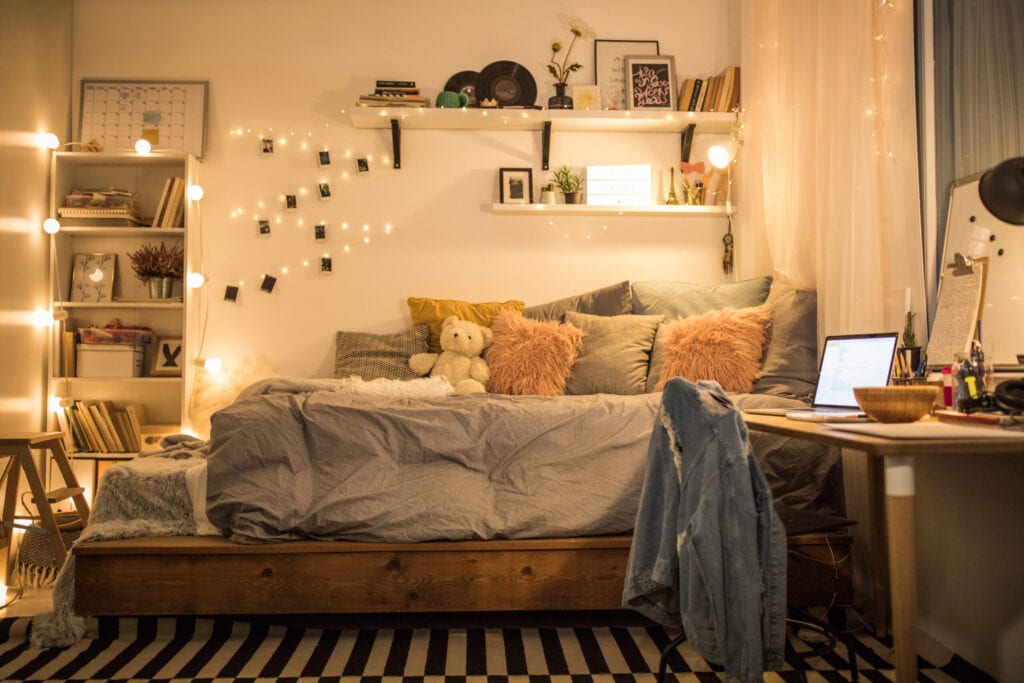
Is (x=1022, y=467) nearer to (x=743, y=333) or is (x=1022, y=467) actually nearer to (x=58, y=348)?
(x=743, y=333)

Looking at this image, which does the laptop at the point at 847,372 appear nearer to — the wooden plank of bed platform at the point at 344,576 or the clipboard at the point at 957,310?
the clipboard at the point at 957,310

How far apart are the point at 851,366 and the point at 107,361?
3.08 metres

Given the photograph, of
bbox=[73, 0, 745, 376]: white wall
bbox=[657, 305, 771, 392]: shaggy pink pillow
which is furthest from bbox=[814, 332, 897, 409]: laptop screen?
bbox=[73, 0, 745, 376]: white wall

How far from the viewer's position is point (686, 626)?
1.48m

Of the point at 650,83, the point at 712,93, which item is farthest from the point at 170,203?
the point at 712,93

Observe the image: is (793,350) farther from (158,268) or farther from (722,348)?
(158,268)

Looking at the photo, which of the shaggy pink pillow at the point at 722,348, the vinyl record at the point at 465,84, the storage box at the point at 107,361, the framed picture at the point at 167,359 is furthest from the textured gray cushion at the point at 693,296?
the storage box at the point at 107,361

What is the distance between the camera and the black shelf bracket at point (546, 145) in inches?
144

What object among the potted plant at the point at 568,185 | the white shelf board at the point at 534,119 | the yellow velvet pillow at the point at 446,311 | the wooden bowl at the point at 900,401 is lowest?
the wooden bowl at the point at 900,401

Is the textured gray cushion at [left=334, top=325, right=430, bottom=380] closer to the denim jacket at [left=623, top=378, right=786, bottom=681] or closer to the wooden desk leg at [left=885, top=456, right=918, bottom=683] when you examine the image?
Result: the denim jacket at [left=623, top=378, right=786, bottom=681]

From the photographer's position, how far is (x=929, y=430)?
139 cm

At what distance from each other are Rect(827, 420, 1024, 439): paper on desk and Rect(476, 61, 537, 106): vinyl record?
2.61m

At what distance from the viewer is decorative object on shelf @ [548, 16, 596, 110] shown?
11.9 ft

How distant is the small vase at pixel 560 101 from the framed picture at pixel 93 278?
7.18ft
